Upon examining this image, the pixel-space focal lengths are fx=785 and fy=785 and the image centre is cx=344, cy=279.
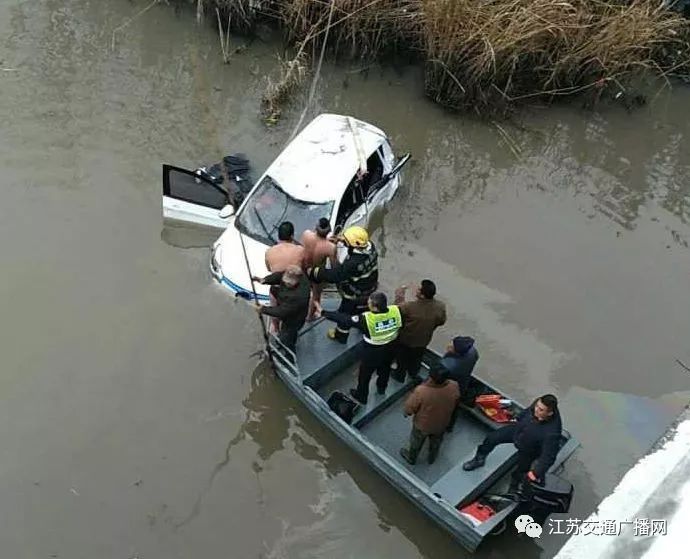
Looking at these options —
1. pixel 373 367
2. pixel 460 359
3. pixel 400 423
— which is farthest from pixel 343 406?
pixel 460 359

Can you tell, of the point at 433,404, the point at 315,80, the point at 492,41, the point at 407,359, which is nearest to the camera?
the point at 433,404

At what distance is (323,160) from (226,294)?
2253 millimetres

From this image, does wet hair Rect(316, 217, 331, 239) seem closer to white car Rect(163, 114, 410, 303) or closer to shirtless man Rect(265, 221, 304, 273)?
shirtless man Rect(265, 221, 304, 273)

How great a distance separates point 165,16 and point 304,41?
11.5 ft

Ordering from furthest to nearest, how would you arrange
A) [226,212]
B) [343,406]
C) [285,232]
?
1. [226,212]
2. [285,232]
3. [343,406]

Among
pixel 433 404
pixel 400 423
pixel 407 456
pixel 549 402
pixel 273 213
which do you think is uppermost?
pixel 549 402

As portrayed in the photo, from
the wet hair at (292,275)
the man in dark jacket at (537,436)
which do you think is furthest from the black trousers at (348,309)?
the man in dark jacket at (537,436)

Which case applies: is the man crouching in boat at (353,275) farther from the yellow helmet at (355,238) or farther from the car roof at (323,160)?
the car roof at (323,160)

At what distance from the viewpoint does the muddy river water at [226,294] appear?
27.0 ft

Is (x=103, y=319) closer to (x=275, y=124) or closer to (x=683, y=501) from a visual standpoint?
(x=275, y=124)

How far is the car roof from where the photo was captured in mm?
10383

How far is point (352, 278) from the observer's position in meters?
8.70

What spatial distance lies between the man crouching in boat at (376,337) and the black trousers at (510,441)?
1.32 meters

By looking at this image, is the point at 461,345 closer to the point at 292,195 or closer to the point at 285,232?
the point at 285,232
